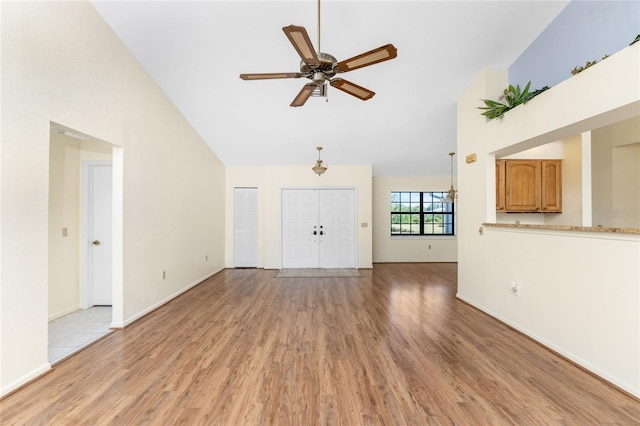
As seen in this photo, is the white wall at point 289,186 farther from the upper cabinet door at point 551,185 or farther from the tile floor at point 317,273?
the upper cabinet door at point 551,185

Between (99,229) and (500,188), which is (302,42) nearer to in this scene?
(99,229)

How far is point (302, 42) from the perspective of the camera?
2.03m

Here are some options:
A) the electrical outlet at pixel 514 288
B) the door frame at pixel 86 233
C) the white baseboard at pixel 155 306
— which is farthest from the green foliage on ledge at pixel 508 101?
the door frame at pixel 86 233

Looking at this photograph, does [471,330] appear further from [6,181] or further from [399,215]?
[399,215]

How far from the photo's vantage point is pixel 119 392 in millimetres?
2189

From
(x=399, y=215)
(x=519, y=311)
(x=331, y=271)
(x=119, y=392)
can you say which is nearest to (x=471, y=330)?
(x=519, y=311)

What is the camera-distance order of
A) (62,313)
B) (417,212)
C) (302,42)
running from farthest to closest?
1. (417,212)
2. (62,313)
3. (302,42)

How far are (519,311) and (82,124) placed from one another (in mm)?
5051

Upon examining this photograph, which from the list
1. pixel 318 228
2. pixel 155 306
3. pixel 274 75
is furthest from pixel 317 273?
pixel 274 75

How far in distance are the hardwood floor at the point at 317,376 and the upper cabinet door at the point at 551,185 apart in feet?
9.38

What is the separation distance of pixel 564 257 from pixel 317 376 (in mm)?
2545

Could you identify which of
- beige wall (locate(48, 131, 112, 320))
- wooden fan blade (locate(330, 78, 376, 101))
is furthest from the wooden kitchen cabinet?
beige wall (locate(48, 131, 112, 320))

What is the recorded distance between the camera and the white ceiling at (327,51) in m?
3.26

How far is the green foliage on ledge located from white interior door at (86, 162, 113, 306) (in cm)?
533
